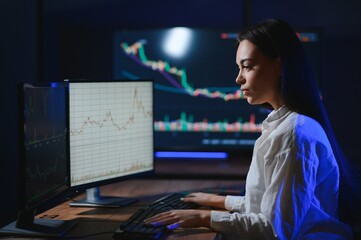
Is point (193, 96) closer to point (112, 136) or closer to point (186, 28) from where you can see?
point (186, 28)

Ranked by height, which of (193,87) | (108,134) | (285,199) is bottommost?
(285,199)

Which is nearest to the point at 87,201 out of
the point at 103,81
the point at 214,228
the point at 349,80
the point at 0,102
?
the point at 103,81

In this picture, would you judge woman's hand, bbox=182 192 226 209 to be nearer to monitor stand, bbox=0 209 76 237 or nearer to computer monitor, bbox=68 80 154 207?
computer monitor, bbox=68 80 154 207

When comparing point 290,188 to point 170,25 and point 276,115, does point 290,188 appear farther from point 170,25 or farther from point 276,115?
point 170,25

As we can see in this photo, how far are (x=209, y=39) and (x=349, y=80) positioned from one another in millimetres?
773

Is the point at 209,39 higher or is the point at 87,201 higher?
the point at 209,39

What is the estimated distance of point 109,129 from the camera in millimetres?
2215

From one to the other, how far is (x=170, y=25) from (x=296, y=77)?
65.0 inches

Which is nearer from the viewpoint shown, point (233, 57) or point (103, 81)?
point (103, 81)

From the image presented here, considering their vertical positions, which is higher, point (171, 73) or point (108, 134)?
point (171, 73)

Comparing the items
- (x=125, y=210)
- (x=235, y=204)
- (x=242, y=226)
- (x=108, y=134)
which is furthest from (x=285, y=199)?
(x=108, y=134)

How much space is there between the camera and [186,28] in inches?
119

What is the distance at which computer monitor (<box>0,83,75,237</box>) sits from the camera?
1.62 meters

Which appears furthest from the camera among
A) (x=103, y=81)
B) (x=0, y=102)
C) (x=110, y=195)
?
(x=0, y=102)
